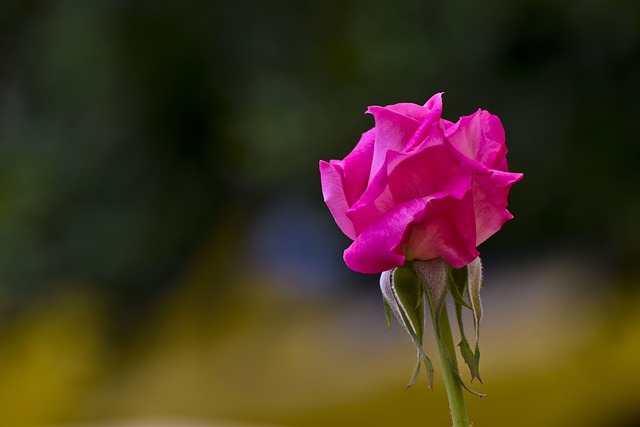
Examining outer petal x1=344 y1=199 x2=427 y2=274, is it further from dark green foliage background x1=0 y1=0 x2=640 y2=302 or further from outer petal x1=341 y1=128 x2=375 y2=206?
dark green foliage background x1=0 y1=0 x2=640 y2=302

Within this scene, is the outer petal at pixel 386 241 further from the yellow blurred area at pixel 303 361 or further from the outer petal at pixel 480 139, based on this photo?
the yellow blurred area at pixel 303 361

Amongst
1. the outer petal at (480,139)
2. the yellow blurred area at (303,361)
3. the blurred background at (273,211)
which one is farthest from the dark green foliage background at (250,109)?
the outer petal at (480,139)

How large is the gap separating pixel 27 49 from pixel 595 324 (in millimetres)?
2142

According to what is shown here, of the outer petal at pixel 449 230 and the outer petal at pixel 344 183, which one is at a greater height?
the outer petal at pixel 344 183

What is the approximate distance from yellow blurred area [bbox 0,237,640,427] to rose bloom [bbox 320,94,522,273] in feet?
5.76

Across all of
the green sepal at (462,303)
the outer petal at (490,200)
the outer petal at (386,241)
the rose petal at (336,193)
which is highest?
the rose petal at (336,193)

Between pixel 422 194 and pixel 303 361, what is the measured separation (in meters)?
2.65

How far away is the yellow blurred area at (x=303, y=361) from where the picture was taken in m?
2.33

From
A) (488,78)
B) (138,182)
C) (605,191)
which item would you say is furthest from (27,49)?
(605,191)

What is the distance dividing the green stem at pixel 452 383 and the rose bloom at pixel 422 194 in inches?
0.9

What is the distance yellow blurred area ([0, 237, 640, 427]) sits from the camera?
91.9 inches

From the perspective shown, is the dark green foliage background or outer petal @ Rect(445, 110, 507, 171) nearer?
outer petal @ Rect(445, 110, 507, 171)

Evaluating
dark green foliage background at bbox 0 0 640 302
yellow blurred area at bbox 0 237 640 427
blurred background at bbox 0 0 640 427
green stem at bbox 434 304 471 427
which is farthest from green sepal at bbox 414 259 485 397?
dark green foliage background at bbox 0 0 640 302

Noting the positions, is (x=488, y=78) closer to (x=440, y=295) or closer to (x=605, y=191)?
(x=605, y=191)
